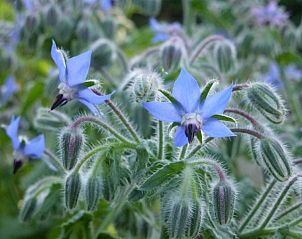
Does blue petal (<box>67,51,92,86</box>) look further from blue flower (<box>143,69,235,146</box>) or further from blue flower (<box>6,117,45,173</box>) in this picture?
blue flower (<box>6,117,45,173</box>)

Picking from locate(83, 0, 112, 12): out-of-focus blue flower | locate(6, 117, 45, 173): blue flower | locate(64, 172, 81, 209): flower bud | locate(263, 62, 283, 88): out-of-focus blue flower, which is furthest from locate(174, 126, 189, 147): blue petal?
locate(263, 62, 283, 88): out-of-focus blue flower

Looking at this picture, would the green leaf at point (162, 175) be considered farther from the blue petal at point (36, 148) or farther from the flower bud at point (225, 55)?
the flower bud at point (225, 55)

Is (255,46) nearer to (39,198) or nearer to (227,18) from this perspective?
(227,18)

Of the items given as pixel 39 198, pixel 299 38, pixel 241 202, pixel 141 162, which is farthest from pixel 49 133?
pixel 299 38

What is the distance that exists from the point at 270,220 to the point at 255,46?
0.91 metres

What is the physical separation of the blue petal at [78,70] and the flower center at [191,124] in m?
0.19

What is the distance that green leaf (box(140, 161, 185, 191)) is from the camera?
107 cm

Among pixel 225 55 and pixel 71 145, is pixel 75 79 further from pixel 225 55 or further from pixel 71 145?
pixel 225 55

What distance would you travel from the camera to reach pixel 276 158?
3.64 feet

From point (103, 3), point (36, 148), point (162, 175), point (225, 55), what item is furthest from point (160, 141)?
point (103, 3)

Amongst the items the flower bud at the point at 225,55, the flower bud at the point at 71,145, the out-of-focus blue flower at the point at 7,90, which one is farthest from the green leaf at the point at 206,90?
the out-of-focus blue flower at the point at 7,90

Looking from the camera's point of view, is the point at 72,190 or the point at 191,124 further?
the point at 72,190

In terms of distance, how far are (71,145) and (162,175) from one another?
0.56ft

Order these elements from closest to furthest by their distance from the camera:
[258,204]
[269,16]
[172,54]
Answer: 1. [258,204]
2. [172,54]
3. [269,16]
